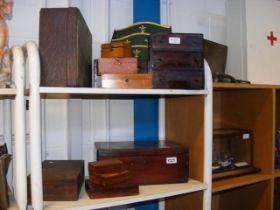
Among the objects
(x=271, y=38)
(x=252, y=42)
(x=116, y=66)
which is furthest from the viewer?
(x=271, y=38)

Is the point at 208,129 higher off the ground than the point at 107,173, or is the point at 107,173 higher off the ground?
the point at 208,129

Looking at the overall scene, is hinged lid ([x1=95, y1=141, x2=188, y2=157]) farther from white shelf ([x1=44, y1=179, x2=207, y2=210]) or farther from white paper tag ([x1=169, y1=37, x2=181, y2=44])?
white paper tag ([x1=169, y1=37, x2=181, y2=44])

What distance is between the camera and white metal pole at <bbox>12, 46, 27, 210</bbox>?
1036 mm

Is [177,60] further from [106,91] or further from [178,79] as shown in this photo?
[106,91]

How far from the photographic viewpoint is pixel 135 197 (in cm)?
123

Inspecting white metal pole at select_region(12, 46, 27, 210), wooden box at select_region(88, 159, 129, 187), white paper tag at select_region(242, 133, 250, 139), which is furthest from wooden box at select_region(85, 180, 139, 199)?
white paper tag at select_region(242, 133, 250, 139)

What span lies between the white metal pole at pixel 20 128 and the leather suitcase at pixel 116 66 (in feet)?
1.07

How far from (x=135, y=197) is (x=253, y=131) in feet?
3.10

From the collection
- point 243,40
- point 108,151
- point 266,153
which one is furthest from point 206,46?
point 108,151

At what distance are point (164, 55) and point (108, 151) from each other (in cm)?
52

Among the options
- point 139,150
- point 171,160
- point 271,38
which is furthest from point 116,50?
point 271,38

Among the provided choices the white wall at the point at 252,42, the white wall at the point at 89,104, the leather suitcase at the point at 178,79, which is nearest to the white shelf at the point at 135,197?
the white wall at the point at 89,104

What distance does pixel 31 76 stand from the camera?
40.7 inches

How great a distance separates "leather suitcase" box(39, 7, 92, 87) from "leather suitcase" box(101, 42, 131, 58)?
0.66 feet
